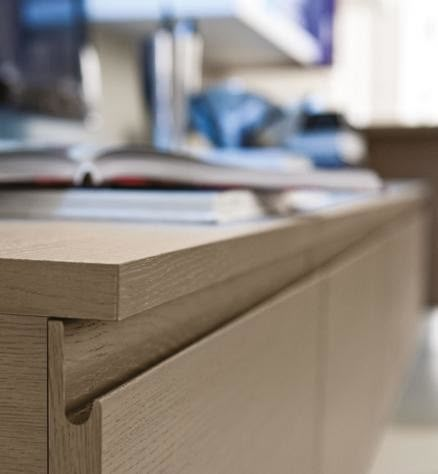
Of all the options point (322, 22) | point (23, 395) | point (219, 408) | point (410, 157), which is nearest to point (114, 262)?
Answer: point (23, 395)

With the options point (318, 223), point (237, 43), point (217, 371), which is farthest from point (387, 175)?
point (217, 371)

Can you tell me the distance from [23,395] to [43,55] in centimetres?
160

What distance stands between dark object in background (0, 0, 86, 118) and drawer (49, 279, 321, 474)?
3.23ft

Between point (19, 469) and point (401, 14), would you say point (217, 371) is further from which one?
point (401, 14)

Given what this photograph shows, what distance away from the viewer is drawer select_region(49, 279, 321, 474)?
432 millimetres

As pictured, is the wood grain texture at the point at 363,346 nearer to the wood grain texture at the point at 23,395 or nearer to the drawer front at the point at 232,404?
the drawer front at the point at 232,404

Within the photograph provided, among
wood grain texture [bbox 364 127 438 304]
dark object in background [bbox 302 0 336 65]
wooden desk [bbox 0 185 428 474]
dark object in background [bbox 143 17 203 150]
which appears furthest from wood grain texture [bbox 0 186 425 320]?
dark object in background [bbox 302 0 336 65]

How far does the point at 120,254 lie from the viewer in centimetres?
48

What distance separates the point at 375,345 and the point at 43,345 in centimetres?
126

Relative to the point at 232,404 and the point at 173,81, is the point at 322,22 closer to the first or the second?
the point at 173,81

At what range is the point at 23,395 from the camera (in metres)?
0.44

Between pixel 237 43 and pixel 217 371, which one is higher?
pixel 237 43

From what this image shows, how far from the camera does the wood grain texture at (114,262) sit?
0.43 metres

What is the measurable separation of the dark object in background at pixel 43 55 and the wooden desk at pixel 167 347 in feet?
2.88
